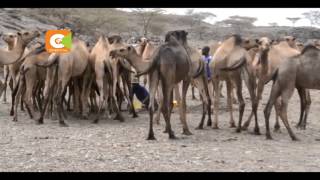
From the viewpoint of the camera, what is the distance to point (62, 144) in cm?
906

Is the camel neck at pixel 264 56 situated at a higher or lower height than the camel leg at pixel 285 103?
higher

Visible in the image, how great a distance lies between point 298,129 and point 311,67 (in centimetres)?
195

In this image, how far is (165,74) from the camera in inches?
382

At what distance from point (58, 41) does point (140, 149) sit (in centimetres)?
476

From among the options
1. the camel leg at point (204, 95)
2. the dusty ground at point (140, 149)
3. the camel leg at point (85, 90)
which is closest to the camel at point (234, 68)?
the camel leg at point (204, 95)

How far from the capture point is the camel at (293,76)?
10047mm

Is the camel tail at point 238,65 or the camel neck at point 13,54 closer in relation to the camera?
the camel tail at point 238,65

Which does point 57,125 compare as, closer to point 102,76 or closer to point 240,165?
point 102,76

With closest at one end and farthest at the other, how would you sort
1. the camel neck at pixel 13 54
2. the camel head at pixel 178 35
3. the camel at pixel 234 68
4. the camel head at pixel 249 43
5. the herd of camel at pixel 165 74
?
the herd of camel at pixel 165 74 → the camel head at pixel 178 35 → the camel at pixel 234 68 → the camel head at pixel 249 43 → the camel neck at pixel 13 54

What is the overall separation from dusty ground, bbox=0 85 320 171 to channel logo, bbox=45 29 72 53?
5.33ft

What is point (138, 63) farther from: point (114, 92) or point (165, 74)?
point (114, 92)

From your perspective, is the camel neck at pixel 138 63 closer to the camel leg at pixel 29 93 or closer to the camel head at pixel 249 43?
the camel head at pixel 249 43

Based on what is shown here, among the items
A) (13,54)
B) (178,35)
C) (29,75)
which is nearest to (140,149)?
(178,35)
